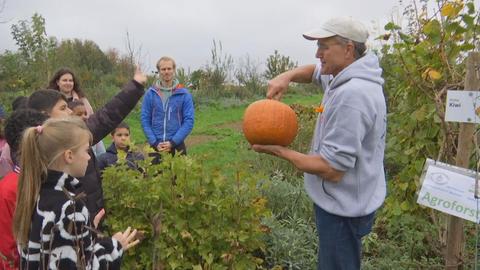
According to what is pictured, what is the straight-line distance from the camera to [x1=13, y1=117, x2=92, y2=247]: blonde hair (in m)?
1.99

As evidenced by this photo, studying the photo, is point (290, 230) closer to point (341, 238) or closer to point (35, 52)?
point (341, 238)

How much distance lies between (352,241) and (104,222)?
55.2 inches

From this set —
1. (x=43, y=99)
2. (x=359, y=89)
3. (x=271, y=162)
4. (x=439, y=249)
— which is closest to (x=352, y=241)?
(x=359, y=89)

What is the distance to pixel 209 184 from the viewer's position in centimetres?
280

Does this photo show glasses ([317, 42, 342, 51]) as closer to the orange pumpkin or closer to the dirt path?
the orange pumpkin

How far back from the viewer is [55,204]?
194 cm

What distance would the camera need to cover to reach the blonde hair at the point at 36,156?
199 centimetres

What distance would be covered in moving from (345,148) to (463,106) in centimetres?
97

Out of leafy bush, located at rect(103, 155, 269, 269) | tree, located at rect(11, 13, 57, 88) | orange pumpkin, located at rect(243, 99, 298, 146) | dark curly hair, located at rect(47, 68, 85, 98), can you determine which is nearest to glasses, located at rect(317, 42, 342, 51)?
orange pumpkin, located at rect(243, 99, 298, 146)

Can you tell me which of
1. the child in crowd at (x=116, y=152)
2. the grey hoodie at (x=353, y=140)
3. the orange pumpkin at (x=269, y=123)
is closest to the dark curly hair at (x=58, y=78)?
the child in crowd at (x=116, y=152)

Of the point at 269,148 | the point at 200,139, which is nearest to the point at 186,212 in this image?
the point at 269,148

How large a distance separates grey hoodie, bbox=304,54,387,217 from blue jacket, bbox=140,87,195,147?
3.02 m

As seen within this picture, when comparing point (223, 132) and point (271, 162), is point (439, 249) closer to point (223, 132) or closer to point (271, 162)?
point (271, 162)

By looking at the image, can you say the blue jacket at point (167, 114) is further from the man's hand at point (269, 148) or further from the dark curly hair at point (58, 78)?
the man's hand at point (269, 148)
